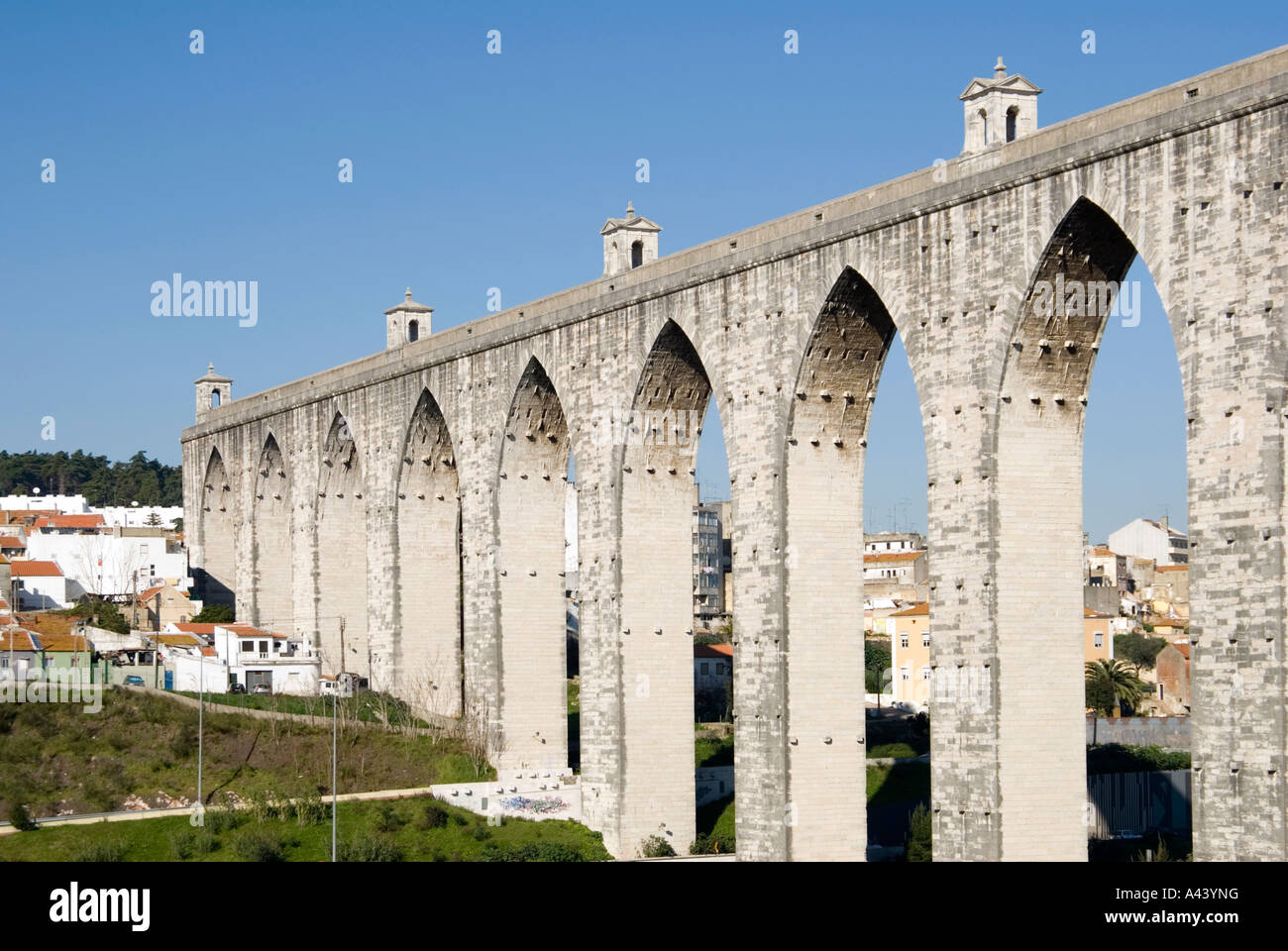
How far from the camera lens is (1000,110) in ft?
119

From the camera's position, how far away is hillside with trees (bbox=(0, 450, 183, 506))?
181 m

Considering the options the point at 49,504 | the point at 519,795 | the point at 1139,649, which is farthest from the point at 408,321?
the point at 49,504

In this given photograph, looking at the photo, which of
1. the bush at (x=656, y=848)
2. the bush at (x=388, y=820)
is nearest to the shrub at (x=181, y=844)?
the bush at (x=388, y=820)

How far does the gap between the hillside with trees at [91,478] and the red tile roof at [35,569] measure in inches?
3650

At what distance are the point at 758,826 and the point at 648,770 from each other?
607 centimetres

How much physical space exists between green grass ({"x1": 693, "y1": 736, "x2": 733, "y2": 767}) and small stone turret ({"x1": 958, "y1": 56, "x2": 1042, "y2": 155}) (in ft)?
76.1

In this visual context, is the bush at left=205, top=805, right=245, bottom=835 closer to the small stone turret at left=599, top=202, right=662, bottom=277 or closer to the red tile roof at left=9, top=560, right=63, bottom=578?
the small stone turret at left=599, top=202, right=662, bottom=277

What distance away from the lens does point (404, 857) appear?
4469 cm

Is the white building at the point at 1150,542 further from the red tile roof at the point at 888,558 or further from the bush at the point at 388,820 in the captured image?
the bush at the point at 388,820

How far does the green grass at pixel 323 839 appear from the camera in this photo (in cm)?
4425

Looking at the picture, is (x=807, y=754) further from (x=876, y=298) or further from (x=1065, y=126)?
(x=1065, y=126)

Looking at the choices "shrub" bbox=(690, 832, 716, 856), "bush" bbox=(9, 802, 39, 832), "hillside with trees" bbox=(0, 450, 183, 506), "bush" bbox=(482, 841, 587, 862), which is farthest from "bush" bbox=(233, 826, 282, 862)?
"hillside with trees" bbox=(0, 450, 183, 506)
